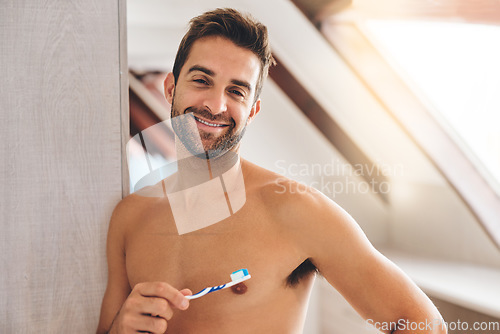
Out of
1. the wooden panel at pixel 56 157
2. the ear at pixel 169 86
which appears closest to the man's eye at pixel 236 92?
the ear at pixel 169 86

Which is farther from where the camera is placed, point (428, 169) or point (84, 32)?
point (428, 169)

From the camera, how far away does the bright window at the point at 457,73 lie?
44.1 inches

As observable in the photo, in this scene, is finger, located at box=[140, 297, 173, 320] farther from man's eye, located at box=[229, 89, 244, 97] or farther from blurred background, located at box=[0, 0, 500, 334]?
man's eye, located at box=[229, 89, 244, 97]

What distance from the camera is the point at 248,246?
835 mm

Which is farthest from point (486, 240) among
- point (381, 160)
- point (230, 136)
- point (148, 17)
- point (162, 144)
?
point (148, 17)

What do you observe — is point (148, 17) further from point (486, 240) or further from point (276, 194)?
point (486, 240)

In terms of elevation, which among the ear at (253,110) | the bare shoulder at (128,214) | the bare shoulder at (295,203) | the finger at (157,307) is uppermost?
the ear at (253,110)

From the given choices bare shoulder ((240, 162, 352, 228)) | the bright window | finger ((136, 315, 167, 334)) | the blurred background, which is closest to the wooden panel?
the blurred background

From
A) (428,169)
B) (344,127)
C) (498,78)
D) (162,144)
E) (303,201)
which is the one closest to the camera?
(303,201)

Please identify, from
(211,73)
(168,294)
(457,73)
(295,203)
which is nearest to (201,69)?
(211,73)

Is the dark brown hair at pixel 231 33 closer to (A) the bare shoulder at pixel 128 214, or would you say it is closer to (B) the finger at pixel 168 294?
(A) the bare shoulder at pixel 128 214

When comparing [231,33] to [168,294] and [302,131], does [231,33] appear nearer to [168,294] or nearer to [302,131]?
[302,131]

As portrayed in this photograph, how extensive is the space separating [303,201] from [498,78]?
0.72m

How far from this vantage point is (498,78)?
1129mm
